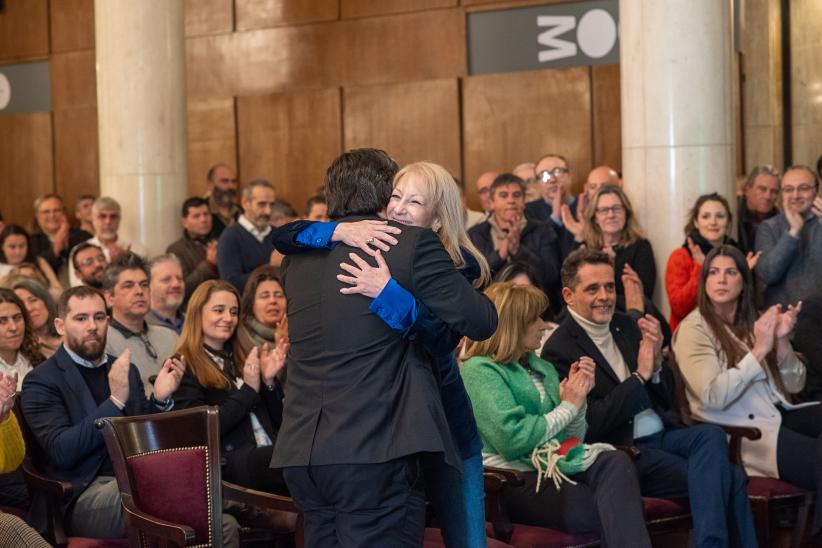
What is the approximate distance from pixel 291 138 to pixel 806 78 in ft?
13.6

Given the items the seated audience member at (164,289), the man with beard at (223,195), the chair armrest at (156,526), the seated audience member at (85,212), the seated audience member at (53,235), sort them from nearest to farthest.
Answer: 1. the chair armrest at (156,526)
2. the seated audience member at (164,289)
3. the seated audience member at (53,235)
4. the man with beard at (223,195)
5. the seated audience member at (85,212)

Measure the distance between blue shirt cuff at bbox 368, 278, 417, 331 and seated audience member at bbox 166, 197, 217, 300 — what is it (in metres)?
4.78

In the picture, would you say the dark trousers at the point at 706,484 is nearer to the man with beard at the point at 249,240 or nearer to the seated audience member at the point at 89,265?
the man with beard at the point at 249,240

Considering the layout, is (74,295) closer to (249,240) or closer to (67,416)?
(67,416)

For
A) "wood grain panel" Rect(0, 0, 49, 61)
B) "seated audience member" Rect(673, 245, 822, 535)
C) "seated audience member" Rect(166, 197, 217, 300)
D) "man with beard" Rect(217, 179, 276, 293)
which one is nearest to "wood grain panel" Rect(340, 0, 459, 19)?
"man with beard" Rect(217, 179, 276, 293)

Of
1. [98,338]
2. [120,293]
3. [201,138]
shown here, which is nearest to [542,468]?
[98,338]

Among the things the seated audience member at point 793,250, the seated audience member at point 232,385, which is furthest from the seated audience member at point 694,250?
the seated audience member at point 232,385

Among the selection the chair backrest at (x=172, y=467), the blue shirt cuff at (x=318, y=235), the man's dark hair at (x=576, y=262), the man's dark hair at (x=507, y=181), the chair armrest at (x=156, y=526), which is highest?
the man's dark hair at (x=507, y=181)

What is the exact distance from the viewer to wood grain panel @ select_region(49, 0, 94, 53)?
37.6 feet

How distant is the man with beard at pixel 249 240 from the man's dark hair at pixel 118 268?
1562mm

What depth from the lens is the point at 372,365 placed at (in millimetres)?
3154

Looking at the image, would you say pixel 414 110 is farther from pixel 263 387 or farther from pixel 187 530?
pixel 187 530

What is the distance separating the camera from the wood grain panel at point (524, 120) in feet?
30.9

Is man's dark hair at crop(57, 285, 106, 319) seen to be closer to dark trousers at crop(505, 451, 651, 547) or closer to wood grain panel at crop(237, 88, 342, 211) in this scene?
dark trousers at crop(505, 451, 651, 547)
